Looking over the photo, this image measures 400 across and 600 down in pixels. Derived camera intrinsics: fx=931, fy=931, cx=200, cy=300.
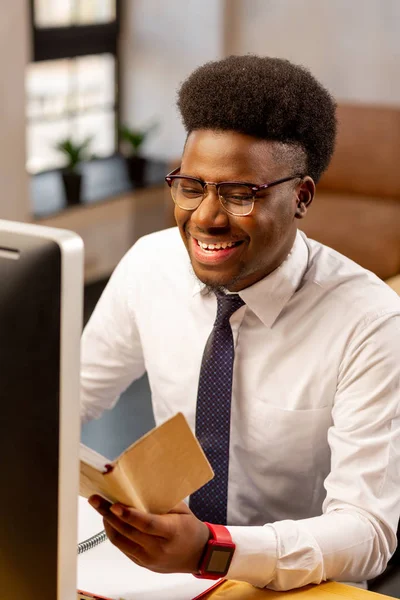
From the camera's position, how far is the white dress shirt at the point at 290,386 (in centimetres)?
126

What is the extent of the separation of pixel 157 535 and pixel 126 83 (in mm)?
4459

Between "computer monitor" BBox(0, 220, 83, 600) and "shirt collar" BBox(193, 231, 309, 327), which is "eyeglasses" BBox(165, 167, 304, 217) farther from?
"computer monitor" BBox(0, 220, 83, 600)

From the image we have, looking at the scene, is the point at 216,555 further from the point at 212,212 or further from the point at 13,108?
the point at 13,108

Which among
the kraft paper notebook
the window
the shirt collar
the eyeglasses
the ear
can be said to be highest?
the eyeglasses

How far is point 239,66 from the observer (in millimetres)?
1464

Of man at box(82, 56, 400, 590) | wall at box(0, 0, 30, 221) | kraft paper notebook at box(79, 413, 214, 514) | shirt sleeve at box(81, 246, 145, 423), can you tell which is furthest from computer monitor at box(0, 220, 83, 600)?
wall at box(0, 0, 30, 221)

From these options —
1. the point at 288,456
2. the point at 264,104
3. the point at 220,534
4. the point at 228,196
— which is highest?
the point at 264,104

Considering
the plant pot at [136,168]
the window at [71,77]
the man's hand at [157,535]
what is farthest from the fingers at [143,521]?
the plant pot at [136,168]

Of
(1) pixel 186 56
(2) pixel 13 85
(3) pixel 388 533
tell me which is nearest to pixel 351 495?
(3) pixel 388 533

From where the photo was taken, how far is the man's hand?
3.21 ft

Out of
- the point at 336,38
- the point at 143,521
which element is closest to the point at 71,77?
the point at 336,38

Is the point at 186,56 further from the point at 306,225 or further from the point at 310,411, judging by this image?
the point at 310,411

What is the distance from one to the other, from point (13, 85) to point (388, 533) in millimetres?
3249

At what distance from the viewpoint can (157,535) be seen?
101 cm
